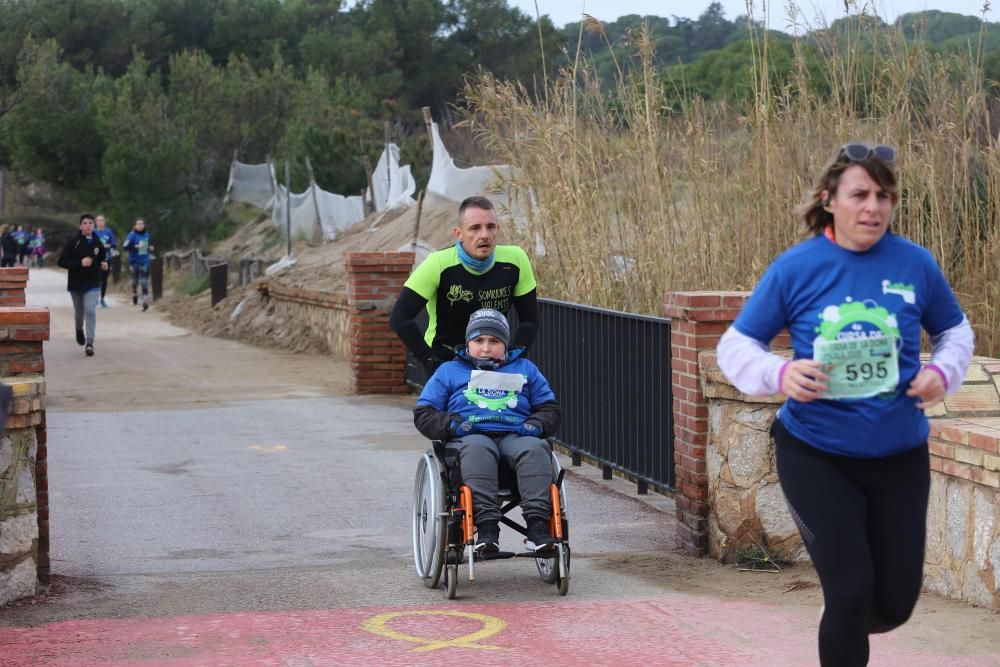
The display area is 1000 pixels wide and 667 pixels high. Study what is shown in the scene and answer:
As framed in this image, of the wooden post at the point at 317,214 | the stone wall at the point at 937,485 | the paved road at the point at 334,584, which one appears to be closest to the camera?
the paved road at the point at 334,584

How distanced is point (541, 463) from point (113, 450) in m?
5.95

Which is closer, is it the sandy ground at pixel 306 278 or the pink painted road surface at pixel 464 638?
the pink painted road surface at pixel 464 638

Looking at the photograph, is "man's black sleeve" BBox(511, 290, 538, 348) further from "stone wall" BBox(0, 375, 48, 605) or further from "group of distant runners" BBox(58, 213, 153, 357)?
"group of distant runners" BBox(58, 213, 153, 357)

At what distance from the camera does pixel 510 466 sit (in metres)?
6.34

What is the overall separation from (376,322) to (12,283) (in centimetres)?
371

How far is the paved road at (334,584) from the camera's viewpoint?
5.51 meters

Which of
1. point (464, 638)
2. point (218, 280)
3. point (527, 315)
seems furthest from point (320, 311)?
point (464, 638)

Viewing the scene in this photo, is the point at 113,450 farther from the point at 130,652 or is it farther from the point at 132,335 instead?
the point at 132,335

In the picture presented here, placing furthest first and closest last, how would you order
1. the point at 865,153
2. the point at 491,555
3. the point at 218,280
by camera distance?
the point at 218,280, the point at 491,555, the point at 865,153

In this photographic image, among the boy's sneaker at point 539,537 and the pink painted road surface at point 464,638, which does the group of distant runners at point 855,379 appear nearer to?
the pink painted road surface at point 464,638

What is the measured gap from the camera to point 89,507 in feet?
29.0

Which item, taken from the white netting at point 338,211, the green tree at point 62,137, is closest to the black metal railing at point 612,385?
the white netting at point 338,211

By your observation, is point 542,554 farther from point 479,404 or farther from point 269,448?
point 269,448

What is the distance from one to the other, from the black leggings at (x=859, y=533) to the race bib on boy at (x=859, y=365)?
8.0 inches
